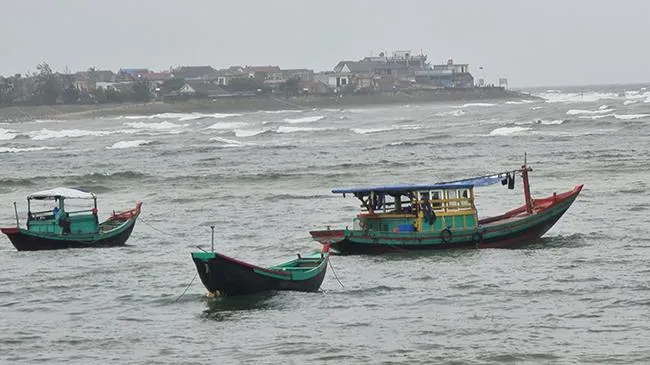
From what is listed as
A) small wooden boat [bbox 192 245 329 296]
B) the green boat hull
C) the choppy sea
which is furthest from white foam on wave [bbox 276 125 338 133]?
small wooden boat [bbox 192 245 329 296]

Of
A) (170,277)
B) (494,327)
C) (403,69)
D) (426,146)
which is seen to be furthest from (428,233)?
(403,69)

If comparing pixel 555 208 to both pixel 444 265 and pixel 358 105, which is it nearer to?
pixel 444 265

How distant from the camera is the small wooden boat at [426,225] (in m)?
26.0

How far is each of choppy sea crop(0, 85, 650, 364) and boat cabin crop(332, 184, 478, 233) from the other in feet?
2.49

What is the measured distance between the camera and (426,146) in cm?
6134

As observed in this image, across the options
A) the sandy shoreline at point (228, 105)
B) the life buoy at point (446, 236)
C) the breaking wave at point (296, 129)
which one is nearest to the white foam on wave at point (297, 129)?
the breaking wave at point (296, 129)

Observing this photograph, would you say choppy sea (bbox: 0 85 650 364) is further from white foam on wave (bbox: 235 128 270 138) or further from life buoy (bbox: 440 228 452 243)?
white foam on wave (bbox: 235 128 270 138)

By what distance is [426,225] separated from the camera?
2612 centimetres

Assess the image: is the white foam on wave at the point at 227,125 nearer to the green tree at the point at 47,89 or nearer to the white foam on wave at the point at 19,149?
the white foam on wave at the point at 19,149

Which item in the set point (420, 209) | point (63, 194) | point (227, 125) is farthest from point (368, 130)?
point (420, 209)

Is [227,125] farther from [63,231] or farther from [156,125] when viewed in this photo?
[63,231]

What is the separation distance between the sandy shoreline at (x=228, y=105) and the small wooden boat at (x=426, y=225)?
104 metres

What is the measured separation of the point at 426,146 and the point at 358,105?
89.4m

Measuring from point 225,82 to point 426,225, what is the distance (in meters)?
143
